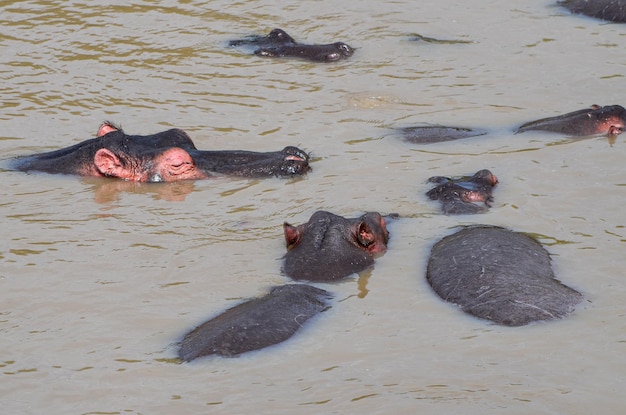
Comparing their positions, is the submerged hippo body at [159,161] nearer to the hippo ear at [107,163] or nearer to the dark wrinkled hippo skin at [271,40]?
the hippo ear at [107,163]

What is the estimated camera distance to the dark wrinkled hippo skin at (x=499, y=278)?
6223 millimetres

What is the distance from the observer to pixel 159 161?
8.84m

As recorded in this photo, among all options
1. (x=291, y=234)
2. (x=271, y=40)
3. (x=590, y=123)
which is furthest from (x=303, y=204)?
(x=271, y=40)

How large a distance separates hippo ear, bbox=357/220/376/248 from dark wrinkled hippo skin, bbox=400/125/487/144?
2.38 meters

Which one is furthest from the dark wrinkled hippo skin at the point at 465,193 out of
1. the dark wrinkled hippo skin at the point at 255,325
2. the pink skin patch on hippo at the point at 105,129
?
the pink skin patch on hippo at the point at 105,129

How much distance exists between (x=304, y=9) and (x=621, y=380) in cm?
881

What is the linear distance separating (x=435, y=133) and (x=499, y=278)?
319 centimetres

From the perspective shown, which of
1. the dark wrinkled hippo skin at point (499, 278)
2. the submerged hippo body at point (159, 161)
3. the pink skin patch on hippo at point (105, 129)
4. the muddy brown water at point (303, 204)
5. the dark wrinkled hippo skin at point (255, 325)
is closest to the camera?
the muddy brown water at point (303, 204)

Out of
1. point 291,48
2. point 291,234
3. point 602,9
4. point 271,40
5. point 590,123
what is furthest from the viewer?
point 602,9

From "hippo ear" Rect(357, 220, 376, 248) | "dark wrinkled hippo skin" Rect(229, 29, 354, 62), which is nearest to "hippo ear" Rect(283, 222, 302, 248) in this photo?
"hippo ear" Rect(357, 220, 376, 248)

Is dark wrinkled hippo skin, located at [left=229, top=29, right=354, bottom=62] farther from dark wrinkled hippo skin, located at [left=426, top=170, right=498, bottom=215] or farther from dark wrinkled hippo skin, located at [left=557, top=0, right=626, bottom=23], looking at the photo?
dark wrinkled hippo skin, located at [left=426, top=170, right=498, bottom=215]

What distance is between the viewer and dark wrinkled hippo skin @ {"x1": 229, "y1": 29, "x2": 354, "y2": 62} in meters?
11.6

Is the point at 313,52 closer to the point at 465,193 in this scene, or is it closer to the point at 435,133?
the point at 435,133

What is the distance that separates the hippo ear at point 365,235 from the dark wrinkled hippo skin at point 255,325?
681 millimetres
